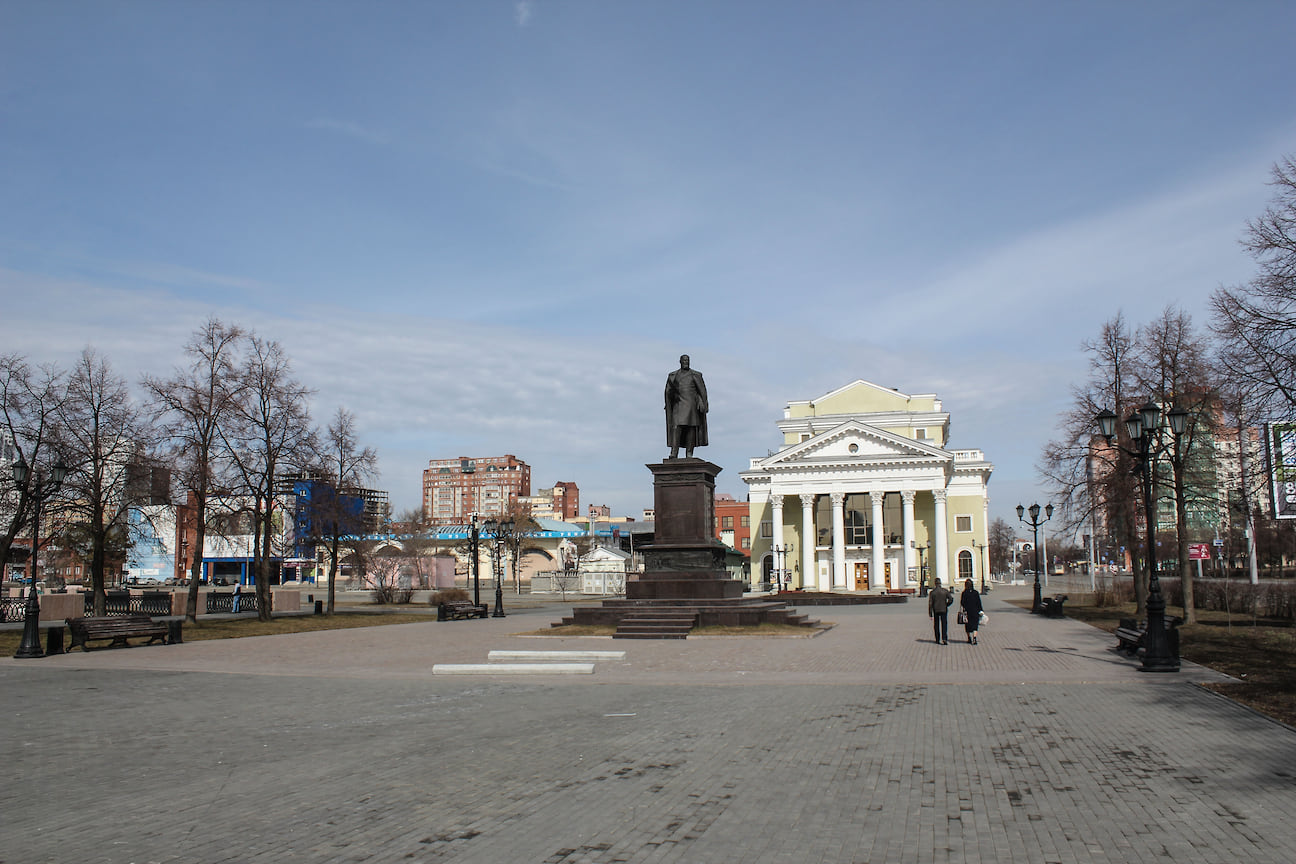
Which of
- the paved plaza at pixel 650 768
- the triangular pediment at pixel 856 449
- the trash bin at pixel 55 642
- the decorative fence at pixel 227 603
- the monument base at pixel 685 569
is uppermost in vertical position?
the triangular pediment at pixel 856 449

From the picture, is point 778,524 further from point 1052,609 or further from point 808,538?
point 1052,609

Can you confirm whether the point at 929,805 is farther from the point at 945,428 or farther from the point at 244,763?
the point at 945,428

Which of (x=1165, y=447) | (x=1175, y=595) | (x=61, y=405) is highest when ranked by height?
(x=61, y=405)

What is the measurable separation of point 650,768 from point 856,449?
247 ft

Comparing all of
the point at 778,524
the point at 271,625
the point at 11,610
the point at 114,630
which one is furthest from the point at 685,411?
the point at 778,524

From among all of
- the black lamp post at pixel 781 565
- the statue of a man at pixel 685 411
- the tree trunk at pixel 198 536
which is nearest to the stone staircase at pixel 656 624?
the statue of a man at pixel 685 411

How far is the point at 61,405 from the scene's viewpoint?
30141mm

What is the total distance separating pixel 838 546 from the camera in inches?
3206

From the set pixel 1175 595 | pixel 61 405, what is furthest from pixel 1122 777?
pixel 1175 595

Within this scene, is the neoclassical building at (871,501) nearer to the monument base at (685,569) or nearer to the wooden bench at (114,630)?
the monument base at (685,569)

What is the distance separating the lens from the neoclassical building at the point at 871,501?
79.4 metres

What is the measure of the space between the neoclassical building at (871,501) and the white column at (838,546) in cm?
9

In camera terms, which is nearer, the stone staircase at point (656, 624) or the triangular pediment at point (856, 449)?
the stone staircase at point (656, 624)

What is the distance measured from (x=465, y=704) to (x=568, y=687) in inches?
85.8
